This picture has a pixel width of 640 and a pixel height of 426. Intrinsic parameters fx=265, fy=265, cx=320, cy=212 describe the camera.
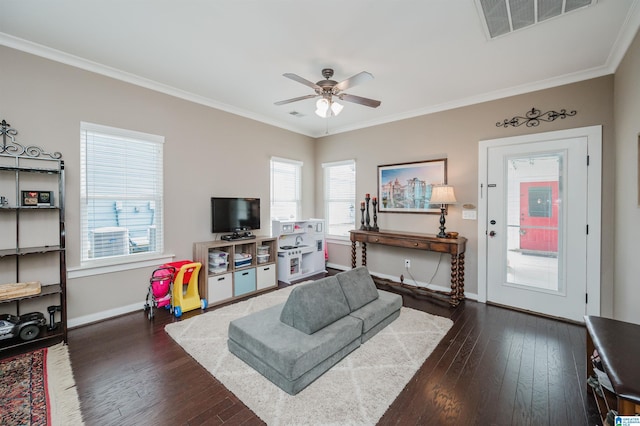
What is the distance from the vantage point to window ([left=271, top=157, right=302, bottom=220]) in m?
5.02

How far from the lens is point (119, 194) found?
3.16 metres

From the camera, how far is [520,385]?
6.55 feet

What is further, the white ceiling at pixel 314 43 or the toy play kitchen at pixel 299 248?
the toy play kitchen at pixel 299 248

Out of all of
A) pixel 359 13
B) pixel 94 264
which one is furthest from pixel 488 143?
pixel 94 264

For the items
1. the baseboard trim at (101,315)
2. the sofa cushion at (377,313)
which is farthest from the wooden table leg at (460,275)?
the baseboard trim at (101,315)

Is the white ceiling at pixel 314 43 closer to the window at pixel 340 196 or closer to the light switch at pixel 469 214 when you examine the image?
the light switch at pixel 469 214

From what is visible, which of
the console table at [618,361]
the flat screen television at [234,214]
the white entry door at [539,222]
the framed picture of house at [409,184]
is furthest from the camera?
the framed picture of house at [409,184]

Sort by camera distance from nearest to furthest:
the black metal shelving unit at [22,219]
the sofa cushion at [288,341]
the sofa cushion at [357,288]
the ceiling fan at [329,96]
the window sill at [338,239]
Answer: the sofa cushion at [288,341]
the black metal shelving unit at [22,219]
the sofa cushion at [357,288]
the ceiling fan at [329,96]
the window sill at [338,239]

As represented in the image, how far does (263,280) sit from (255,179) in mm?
1722

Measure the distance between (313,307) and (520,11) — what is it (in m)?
2.81

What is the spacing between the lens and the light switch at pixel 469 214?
12.4ft

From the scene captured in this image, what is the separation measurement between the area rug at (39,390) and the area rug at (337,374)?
802 mm

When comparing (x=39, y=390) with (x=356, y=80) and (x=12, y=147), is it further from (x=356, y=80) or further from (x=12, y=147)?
(x=356, y=80)

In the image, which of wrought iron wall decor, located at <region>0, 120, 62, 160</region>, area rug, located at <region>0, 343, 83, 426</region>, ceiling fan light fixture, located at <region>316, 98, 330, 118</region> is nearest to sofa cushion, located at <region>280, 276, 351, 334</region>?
area rug, located at <region>0, 343, 83, 426</region>
